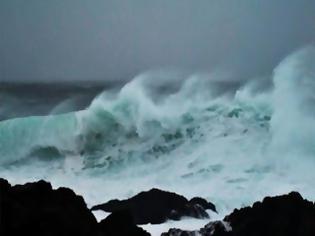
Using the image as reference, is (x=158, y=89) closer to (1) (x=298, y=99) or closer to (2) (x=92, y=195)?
(1) (x=298, y=99)

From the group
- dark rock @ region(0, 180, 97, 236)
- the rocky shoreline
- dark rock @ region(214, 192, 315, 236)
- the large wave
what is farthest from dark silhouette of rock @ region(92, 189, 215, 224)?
dark rock @ region(0, 180, 97, 236)

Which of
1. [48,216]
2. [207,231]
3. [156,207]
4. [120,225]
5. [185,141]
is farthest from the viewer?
[185,141]

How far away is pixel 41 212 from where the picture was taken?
2379mm

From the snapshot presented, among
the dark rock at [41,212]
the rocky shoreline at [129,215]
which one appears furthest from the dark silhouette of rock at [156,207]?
the dark rock at [41,212]

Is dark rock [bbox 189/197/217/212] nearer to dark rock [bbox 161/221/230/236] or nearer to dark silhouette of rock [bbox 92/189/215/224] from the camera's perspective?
dark silhouette of rock [bbox 92/189/215/224]

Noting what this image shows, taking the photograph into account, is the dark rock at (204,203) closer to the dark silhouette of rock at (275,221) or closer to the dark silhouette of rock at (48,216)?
the dark silhouette of rock at (275,221)

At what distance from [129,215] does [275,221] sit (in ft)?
2.21

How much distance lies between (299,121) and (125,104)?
69.4 inches

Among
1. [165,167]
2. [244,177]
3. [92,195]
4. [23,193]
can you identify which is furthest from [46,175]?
[23,193]

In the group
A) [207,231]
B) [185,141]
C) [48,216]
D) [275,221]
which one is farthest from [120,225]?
[185,141]

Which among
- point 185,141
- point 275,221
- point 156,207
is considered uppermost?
point 185,141

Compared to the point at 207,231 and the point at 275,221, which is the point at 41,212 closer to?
the point at 207,231

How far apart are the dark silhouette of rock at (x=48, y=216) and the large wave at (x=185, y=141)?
1.11 metres

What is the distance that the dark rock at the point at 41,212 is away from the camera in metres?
2.33
